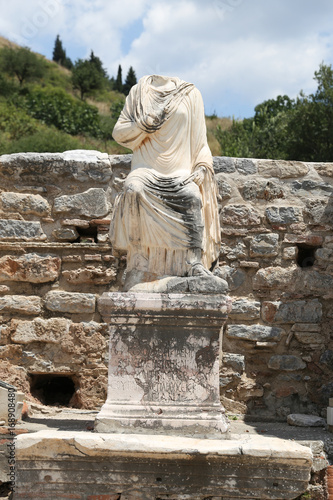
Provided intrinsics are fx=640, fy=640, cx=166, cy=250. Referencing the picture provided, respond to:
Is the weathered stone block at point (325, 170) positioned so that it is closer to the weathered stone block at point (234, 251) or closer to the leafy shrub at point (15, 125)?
the weathered stone block at point (234, 251)

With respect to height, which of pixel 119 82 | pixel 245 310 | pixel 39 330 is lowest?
pixel 39 330

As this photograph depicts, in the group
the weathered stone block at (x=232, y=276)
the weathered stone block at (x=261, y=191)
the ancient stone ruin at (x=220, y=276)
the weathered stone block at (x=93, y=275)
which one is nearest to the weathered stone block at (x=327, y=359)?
the ancient stone ruin at (x=220, y=276)

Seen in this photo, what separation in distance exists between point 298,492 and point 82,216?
12.1 ft

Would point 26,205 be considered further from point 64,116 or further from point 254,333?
point 64,116

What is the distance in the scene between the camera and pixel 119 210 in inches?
175

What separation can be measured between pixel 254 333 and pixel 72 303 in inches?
71.2

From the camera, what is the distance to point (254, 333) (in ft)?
20.6

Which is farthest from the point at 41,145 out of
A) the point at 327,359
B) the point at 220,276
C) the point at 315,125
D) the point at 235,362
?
the point at 327,359

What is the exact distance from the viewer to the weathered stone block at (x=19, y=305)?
246 inches

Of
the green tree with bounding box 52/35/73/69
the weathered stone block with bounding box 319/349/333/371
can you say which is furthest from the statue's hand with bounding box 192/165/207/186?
the green tree with bounding box 52/35/73/69

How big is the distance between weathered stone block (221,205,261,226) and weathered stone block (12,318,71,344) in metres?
1.93

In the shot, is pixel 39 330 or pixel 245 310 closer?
pixel 39 330

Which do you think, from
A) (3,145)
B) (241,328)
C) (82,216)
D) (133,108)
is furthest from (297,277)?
(3,145)

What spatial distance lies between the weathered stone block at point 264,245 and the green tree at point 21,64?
24727 mm
